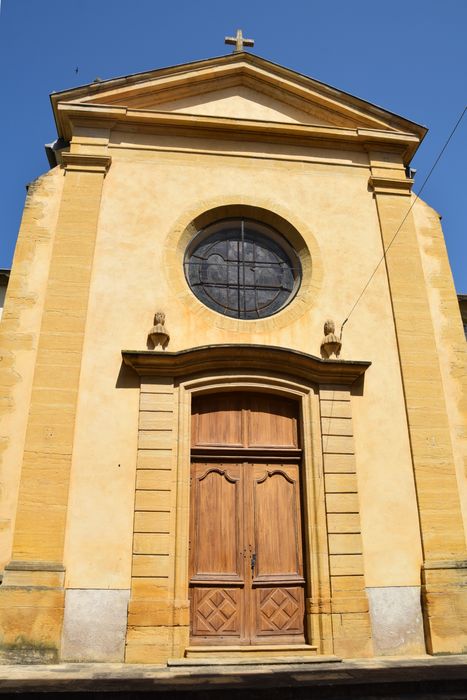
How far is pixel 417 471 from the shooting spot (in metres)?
8.07

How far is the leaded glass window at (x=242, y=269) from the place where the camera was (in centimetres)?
913

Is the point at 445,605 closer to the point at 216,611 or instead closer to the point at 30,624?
the point at 216,611

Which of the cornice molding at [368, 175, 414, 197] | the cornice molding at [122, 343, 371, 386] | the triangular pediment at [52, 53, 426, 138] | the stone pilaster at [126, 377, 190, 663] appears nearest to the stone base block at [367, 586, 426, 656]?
the stone pilaster at [126, 377, 190, 663]

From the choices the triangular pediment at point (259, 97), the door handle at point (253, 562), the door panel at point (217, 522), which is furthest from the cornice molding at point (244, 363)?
the triangular pediment at point (259, 97)

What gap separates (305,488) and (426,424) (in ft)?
6.47

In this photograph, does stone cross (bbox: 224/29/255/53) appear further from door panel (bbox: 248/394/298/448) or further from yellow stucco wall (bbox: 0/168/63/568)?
door panel (bbox: 248/394/298/448)

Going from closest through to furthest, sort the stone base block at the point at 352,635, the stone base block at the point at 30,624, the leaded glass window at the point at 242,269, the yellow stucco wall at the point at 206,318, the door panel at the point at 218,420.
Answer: the stone base block at the point at 30,624 → the stone base block at the point at 352,635 → the yellow stucco wall at the point at 206,318 → the door panel at the point at 218,420 → the leaded glass window at the point at 242,269

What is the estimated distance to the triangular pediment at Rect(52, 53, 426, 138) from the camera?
33.4ft

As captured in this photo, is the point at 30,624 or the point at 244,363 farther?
the point at 244,363

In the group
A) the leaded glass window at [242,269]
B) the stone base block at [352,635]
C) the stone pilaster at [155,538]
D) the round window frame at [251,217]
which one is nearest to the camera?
the stone pilaster at [155,538]

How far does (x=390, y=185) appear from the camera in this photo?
10.1 m

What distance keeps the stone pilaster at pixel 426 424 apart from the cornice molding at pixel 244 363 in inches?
37.6

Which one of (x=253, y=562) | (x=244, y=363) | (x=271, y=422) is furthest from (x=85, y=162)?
(x=253, y=562)

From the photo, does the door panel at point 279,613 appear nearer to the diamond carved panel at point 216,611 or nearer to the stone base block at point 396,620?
the diamond carved panel at point 216,611
